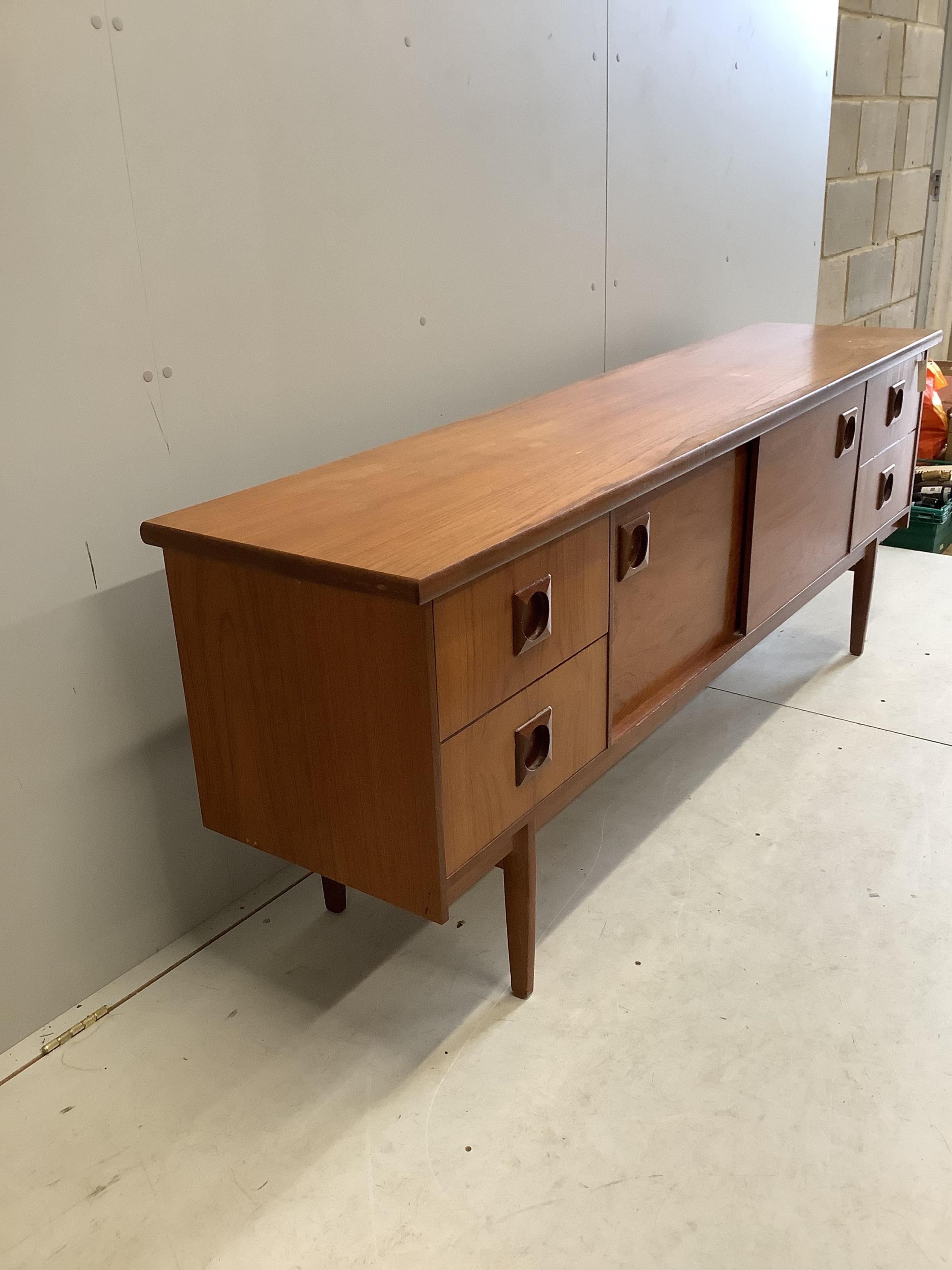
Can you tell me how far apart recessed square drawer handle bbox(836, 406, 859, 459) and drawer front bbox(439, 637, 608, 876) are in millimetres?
837

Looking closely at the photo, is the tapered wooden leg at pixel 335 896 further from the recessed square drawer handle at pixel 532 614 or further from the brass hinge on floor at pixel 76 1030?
the recessed square drawer handle at pixel 532 614

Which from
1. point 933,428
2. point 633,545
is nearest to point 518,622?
point 633,545

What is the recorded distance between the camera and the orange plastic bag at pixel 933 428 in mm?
3326

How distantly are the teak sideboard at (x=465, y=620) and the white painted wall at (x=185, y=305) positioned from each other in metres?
0.15

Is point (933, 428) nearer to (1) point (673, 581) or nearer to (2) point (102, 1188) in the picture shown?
(1) point (673, 581)

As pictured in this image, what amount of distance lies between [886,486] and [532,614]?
4.44 ft

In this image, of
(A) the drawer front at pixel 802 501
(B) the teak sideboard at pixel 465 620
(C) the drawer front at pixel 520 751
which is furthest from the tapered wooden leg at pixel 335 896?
(A) the drawer front at pixel 802 501

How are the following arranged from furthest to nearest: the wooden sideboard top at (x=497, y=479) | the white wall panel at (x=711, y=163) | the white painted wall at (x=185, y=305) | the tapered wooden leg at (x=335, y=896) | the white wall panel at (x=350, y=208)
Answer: the white wall panel at (x=711, y=163) < the tapered wooden leg at (x=335, y=896) < the white wall panel at (x=350, y=208) < the white painted wall at (x=185, y=305) < the wooden sideboard top at (x=497, y=479)

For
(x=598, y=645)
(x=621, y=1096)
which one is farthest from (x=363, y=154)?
(x=621, y=1096)

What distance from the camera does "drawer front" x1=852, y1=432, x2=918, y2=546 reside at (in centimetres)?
221

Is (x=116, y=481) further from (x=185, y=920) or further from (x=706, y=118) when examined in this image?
(x=706, y=118)

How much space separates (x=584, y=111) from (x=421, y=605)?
141cm

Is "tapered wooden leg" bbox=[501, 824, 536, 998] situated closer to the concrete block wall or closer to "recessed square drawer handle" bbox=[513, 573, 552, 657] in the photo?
"recessed square drawer handle" bbox=[513, 573, 552, 657]

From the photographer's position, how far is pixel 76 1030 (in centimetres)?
149
